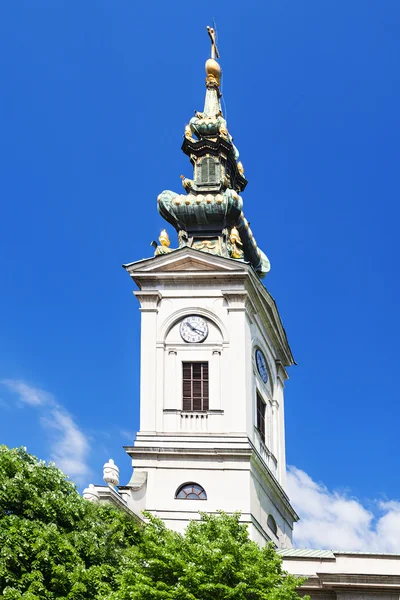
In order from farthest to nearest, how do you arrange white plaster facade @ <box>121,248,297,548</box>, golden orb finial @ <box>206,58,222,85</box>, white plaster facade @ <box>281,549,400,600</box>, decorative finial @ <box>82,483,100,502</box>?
golden orb finial @ <box>206,58,222,85</box>
white plaster facade @ <box>121,248,297,548</box>
white plaster facade @ <box>281,549,400,600</box>
decorative finial @ <box>82,483,100,502</box>

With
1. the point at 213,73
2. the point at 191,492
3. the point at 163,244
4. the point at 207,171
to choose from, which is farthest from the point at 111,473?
the point at 213,73

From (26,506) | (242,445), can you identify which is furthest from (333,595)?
(26,506)

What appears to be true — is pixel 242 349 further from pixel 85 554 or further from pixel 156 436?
pixel 85 554

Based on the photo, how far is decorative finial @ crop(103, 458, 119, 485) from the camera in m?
40.9

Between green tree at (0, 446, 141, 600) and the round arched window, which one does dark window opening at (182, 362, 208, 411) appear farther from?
green tree at (0, 446, 141, 600)

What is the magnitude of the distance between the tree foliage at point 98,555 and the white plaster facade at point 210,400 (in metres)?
10.3

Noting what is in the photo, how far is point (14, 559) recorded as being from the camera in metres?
29.9

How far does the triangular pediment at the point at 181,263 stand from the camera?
4772 cm

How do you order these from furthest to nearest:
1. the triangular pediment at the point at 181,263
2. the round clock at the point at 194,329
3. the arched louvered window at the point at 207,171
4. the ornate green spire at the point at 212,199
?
the arched louvered window at the point at 207,171 → the ornate green spire at the point at 212,199 → the triangular pediment at the point at 181,263 → the round clock at the point at 194,329

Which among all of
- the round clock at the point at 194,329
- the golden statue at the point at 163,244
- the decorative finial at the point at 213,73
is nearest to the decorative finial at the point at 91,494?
the round clock at the point at 194,329

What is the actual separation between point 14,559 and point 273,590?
276 inches

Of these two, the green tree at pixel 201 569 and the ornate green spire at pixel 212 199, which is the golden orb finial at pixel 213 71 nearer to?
the ornate green spire at pixel 212 199

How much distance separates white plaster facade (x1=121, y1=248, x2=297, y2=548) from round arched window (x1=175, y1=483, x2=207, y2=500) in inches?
6.7

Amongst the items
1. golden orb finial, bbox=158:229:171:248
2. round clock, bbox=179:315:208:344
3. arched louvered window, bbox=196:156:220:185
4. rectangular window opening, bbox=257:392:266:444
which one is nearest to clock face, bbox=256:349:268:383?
rectangular window opening, bbox=257:392:266:444
